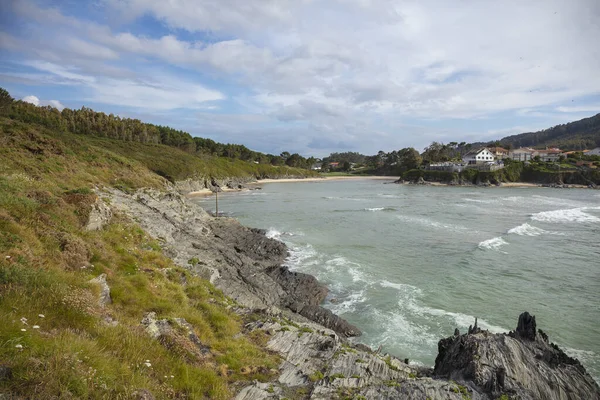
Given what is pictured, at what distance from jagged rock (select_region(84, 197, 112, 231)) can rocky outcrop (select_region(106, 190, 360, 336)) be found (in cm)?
339

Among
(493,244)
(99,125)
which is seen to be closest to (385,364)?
(493,244)

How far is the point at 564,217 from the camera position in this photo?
47375 mm

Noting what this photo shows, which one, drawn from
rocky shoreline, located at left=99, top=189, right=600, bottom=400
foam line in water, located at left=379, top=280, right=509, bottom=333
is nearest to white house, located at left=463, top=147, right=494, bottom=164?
foam line in water, located at left=379, top=280, right=509, bottom=333

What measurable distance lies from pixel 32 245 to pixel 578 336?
78.5 ft

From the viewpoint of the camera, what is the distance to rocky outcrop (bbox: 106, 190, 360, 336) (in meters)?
16.9

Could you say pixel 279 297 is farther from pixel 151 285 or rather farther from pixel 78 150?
pixel 78 150

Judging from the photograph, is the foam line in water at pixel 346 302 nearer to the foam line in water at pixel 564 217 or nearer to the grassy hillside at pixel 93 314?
the grassy hillside at pixel 93 314

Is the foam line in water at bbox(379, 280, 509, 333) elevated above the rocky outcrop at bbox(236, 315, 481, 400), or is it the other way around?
the rocky outcrop at bbox(236, 315, 481, 400)

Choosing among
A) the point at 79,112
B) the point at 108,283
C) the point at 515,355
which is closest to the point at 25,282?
the point at 108,283

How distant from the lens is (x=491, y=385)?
8906 mm

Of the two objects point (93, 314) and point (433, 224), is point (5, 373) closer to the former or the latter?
point (93, 314)

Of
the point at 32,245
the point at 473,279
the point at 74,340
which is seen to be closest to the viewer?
the point at 74,340

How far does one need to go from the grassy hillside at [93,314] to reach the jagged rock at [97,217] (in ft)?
1.04

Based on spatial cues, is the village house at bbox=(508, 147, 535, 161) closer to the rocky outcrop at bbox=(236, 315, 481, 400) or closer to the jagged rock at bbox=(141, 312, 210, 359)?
the rocky outcrop at bbox=(236, 315, 481, 400)
